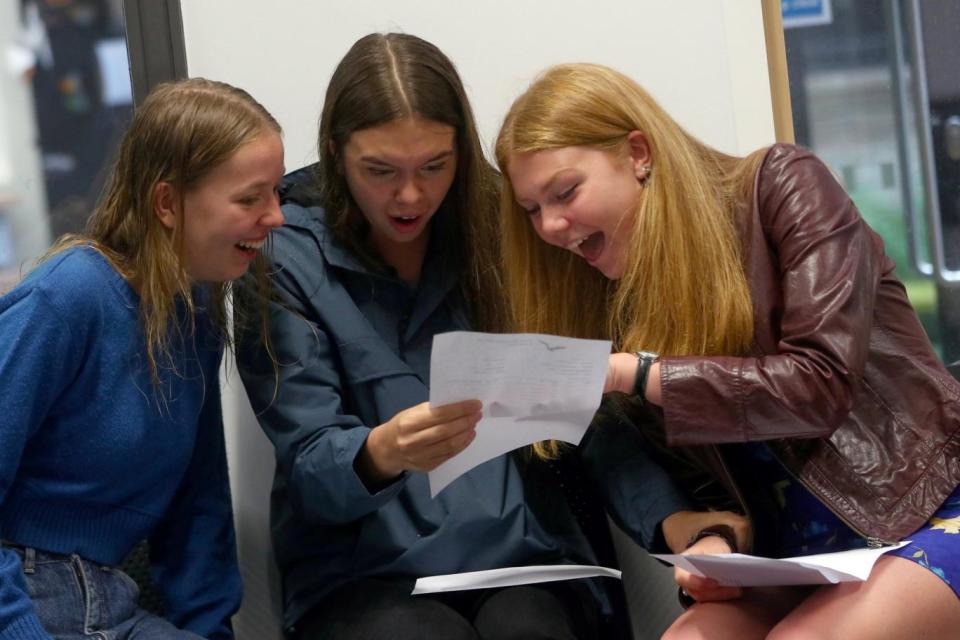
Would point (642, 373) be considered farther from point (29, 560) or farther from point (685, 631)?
point (29, 560)

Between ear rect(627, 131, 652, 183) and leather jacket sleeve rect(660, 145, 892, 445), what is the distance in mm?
203

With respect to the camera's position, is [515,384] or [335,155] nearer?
[515,384]

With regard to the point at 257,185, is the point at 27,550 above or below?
below

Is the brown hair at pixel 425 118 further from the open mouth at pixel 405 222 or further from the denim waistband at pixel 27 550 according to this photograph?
the denim waistband at pixel 27 550

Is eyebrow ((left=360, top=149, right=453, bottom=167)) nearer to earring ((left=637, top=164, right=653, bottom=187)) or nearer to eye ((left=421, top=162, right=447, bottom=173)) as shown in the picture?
eye ((left=421, top=162, right=447, bottom=173))

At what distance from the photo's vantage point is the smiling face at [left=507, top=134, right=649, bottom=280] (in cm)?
158

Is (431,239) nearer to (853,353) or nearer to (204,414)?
(204,414)

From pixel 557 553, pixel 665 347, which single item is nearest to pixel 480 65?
pixel 665 347

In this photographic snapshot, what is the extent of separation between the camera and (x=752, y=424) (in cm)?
144

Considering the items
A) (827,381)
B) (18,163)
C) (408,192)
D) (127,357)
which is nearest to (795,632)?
(827,381)

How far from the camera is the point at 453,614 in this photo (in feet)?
5.20

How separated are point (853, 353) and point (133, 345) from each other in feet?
3.05

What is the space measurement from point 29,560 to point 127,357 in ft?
0.93

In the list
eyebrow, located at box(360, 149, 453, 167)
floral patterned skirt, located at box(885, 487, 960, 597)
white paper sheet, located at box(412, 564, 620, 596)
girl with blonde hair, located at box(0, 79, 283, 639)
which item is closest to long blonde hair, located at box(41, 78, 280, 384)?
girl with blonde hair, located at box(0, 79, 283, 639)
